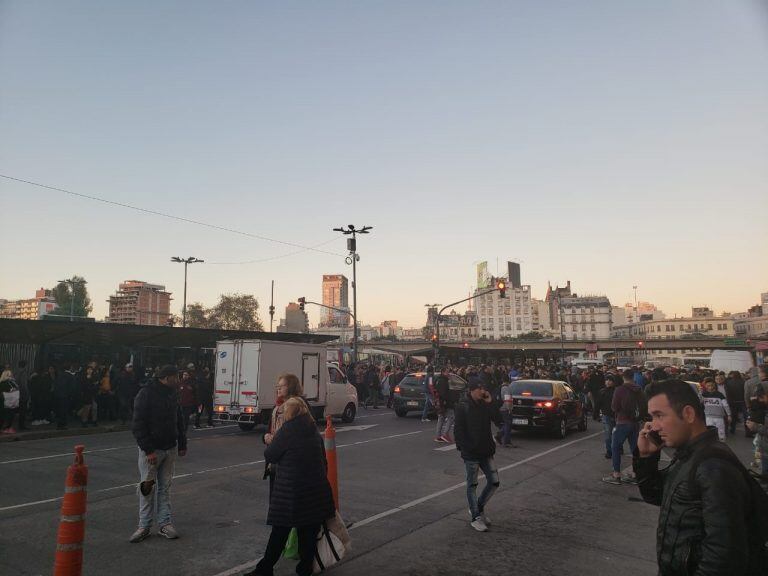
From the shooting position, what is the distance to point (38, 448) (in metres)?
12.7

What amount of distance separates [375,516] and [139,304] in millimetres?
183145

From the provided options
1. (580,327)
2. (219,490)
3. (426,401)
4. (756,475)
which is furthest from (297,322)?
(580,327)

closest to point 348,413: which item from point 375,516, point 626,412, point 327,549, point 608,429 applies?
point 608,429

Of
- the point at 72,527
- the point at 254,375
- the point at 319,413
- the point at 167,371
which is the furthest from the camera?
the point at 319,413

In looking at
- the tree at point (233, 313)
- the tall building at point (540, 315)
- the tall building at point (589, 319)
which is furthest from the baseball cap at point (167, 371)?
the tall building at point (540, 315)

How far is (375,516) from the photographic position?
700cm

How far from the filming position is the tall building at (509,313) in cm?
17750

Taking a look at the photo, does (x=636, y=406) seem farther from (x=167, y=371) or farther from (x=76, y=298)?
(x=76, y=298)

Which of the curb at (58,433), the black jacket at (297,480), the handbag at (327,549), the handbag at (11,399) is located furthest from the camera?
the handbag at (11,399)

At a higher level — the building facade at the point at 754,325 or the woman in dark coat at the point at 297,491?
the building facade at the point at 754,325

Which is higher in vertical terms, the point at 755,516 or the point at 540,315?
the point at 540,315

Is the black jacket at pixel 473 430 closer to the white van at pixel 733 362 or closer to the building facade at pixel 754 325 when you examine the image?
the white van at pixel 733 362

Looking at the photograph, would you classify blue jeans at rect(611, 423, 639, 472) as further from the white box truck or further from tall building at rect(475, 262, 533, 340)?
tall building at rect(475, 262, 533, 340)

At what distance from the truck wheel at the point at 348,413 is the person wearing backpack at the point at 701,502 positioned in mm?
17364
